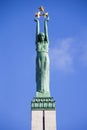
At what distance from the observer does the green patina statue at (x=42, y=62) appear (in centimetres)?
3788

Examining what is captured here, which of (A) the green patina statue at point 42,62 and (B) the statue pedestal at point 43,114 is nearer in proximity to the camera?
(B) the statue pedestal at point 43,114

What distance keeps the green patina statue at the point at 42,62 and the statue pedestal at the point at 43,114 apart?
0.90 m

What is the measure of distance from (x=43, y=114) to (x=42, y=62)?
5.46 metres

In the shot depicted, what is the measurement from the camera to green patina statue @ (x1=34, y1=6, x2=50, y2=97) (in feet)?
124

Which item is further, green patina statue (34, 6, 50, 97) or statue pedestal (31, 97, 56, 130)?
green patina statue (34, 6, 50, 97)

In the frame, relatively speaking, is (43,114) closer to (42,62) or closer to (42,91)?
(42,91)

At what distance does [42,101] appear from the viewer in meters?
37.0

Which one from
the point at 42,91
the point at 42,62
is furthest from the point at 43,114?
the point at 42,62

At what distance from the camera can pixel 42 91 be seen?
3772 cm

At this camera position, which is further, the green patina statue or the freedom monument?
the green patina statue

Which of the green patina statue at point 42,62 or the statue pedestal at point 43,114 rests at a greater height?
the green patina statue at point 42,62

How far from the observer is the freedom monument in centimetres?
3594

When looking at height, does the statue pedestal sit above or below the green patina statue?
below

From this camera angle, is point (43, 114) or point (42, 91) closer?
point (43, 114)
